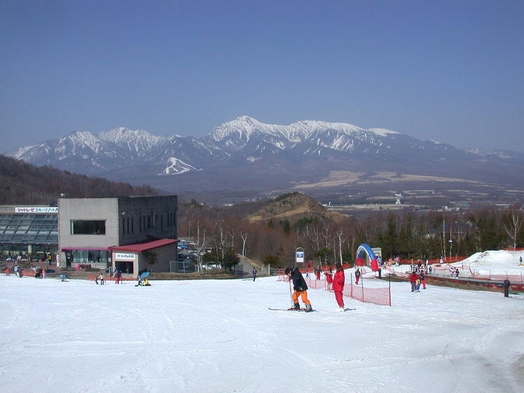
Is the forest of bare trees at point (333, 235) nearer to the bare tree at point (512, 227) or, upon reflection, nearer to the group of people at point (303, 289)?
the bare tree at point (512, 227)

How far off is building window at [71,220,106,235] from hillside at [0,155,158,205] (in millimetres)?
71845

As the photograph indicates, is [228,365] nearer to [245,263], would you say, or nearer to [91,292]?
[91,292]

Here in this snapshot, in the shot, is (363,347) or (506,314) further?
(506,314)

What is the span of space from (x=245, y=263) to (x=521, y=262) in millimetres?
25688

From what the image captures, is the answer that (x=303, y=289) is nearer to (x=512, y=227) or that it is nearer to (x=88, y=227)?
(x=88, y=227)

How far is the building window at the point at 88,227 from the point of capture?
162ft

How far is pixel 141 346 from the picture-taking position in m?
12.6

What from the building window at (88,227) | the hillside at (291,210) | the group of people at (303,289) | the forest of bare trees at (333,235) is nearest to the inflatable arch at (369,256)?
the forest of bare trees at (333,235)

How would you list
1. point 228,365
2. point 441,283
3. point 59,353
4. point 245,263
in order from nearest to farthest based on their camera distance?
point 228,365
point 59,353
point 441,283
point 245,263

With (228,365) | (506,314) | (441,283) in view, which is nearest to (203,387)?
(228,365)

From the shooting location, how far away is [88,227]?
4975cm

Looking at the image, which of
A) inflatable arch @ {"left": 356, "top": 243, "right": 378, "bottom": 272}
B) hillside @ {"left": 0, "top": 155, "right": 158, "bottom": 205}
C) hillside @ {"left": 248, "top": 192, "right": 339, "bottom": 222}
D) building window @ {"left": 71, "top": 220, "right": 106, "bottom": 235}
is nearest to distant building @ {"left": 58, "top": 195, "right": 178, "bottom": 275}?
building window @ {"left": 71, "top": 220, "right": 106, "bottom": 235}

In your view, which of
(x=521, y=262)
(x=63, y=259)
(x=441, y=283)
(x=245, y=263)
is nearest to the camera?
(x=441, y=283)

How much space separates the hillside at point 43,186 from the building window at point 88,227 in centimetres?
7184
